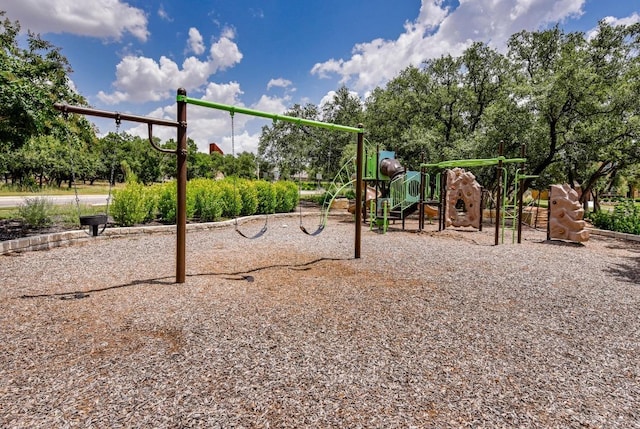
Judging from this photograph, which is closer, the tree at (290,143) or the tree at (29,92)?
the tree at (29,92)

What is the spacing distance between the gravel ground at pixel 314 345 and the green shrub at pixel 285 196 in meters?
8.43

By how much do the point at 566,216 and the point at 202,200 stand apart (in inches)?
385

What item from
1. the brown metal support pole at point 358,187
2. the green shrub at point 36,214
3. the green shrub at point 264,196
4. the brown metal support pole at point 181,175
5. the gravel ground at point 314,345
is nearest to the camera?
the gravel ground at point 314,345

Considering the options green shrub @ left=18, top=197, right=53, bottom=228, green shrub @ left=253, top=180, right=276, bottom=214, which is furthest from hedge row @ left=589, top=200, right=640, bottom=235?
green shrub @ left=18, top=197, right=53, bottom=228

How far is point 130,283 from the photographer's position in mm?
4488

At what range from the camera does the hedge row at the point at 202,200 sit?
28.6ft

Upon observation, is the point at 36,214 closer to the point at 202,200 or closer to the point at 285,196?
the point at 202,200

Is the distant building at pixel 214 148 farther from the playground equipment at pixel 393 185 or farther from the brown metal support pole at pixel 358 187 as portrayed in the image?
the playground equipment at pixel 393 185

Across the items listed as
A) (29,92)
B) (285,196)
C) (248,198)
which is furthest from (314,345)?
(285,196)

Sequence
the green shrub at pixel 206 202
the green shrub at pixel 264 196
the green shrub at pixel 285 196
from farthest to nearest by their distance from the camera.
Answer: the green shrub at pixel 285 196 < the green shrub at pixel 264 196 < the green shrub at pixel 206 202

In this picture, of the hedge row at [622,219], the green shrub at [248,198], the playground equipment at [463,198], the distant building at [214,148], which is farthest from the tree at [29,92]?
the hedge row at [622,219]

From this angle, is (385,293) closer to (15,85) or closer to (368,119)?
(15,85)

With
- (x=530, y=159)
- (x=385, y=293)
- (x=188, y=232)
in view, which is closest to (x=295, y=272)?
(x=385, y=293)

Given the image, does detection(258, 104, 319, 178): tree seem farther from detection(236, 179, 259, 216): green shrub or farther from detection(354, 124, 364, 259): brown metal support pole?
detection(354, 124, 364, 259): brown metal support pole
